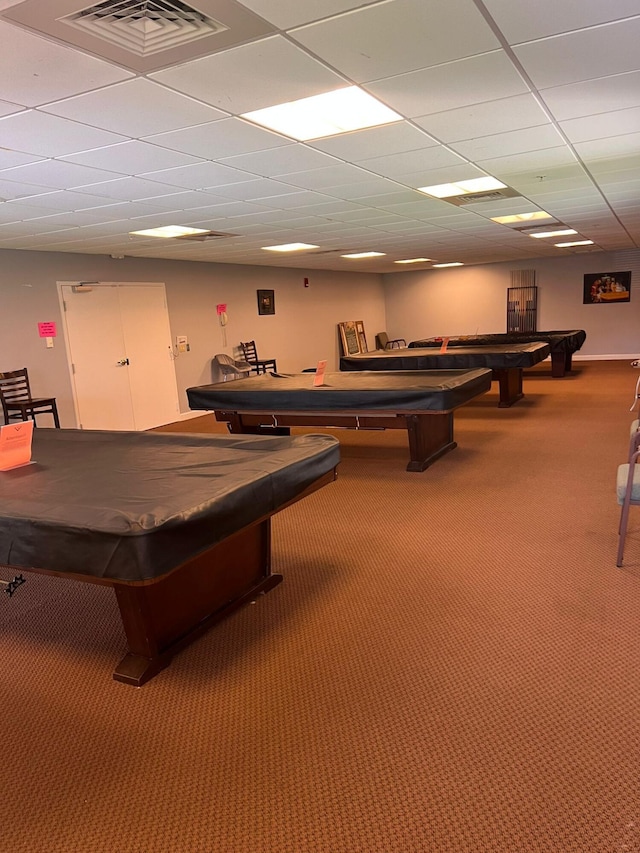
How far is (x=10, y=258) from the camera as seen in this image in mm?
6621

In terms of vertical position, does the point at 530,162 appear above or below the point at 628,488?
above

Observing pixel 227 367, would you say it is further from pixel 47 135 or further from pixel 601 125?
pixel 601 125

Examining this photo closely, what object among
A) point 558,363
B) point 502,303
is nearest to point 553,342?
point 558,363

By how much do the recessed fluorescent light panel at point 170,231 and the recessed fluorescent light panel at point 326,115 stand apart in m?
3.21

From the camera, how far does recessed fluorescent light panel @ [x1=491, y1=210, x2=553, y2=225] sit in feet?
21.5

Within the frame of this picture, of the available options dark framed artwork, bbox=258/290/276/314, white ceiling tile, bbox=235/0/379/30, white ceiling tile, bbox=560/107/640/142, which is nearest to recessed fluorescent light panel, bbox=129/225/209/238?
white ceiling tile, bbox=560/107/640/142

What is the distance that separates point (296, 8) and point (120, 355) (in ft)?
21.6

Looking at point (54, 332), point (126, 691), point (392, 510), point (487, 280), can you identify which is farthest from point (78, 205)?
point (487, 280)

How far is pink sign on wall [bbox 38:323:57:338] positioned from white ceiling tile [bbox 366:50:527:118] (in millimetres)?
5455

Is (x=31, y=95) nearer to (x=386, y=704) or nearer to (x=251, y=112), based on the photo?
(x=251, y=112)

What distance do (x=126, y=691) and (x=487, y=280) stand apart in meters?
13.2

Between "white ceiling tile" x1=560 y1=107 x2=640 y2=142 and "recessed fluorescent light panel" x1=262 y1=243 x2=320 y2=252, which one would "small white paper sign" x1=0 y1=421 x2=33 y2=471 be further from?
"recessed fluorescent light panel" x1=262 y1=243 x2=320 y2=252

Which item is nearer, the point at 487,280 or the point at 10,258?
the point at 10,258

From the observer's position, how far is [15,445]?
10.2ft
